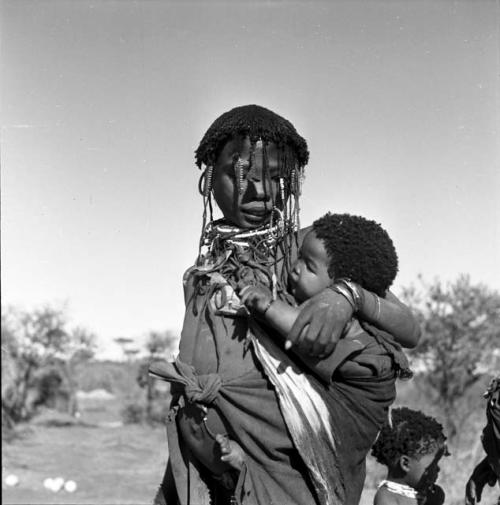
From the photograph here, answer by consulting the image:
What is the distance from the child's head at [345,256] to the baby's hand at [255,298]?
15cm

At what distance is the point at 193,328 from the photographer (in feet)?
10.7

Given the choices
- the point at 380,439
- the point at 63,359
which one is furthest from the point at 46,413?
the point at 380,439

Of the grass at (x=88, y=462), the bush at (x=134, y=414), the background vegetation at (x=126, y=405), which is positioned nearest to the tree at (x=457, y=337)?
the background vegetation at (x=126, y=405)

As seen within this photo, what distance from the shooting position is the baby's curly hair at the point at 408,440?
477 centimetres

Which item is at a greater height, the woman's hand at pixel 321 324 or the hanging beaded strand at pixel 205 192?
the hanging beaded strand at pixel 205 192

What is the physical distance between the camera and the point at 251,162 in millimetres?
3287

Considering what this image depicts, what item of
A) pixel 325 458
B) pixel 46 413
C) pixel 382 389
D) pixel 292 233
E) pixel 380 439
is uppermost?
pixel 292 233

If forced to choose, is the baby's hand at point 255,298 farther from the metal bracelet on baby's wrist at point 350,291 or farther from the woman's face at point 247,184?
the woman's face at point 247,184

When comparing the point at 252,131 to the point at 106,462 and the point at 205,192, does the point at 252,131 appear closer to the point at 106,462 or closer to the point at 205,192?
the point at 205,192

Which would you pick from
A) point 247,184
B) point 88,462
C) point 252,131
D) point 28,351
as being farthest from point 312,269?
point 28,351

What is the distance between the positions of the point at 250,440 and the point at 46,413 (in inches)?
1062

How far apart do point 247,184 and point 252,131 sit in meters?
0.21

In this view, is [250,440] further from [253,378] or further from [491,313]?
[491,313]

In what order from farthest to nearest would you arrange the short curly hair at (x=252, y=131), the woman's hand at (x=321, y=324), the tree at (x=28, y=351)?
the tree at (x=28, y=351) → the short curly hair at (x=252, y=131) → the woman's hand at (x=321, y=324)
